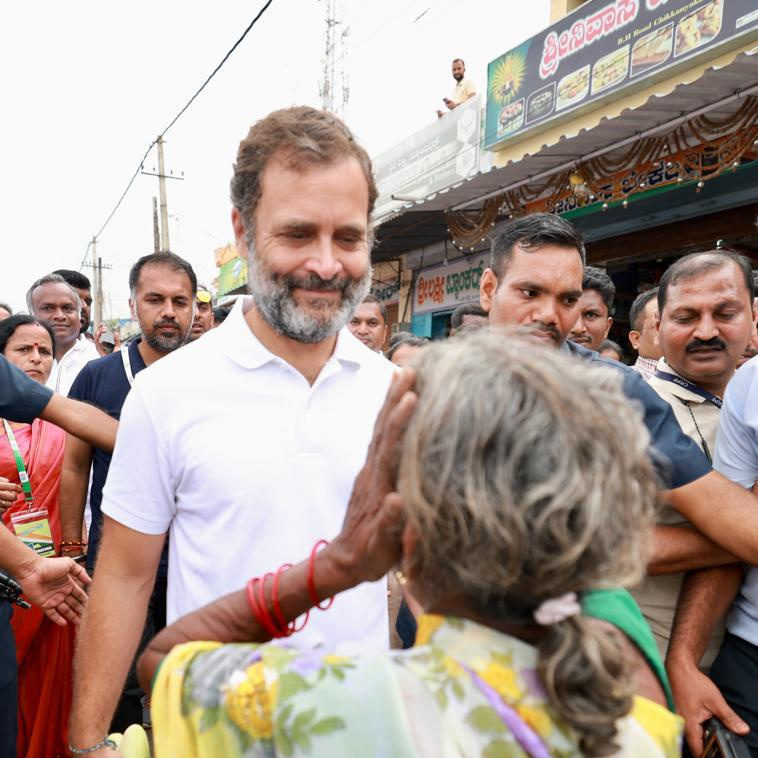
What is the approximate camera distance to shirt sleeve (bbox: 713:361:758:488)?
6.13 ft

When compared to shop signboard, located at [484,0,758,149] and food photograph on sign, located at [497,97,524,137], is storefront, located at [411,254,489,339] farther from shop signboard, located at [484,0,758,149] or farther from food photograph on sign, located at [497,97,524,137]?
shop signboard, located at [484,0,758,149]

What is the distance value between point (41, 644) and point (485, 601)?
2.82m

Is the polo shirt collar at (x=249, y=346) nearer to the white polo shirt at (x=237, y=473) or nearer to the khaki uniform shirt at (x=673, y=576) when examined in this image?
the white polo shirt at (x=237, y=473)

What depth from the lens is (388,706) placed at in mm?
829

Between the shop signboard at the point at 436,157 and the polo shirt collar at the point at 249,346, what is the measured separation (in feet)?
22.4

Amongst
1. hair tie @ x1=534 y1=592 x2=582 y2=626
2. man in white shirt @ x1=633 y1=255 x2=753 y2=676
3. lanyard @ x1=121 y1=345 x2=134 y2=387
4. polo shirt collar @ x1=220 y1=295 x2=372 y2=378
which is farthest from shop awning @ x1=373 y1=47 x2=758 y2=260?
hair tie @ x1=534 y1=592 x2=582 y2=626

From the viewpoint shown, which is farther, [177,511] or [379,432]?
[177,511]

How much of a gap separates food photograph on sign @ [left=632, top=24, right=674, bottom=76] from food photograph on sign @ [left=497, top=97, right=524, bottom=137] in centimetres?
172

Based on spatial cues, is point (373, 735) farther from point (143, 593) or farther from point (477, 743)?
point (143, 593)

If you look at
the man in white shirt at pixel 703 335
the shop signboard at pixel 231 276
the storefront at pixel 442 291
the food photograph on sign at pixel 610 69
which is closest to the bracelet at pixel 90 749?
the man in white shirt at pixel 703 335

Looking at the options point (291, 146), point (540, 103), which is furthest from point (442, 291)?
point (291, 146)

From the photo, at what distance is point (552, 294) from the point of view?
2203 mm

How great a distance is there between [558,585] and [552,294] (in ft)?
4.88

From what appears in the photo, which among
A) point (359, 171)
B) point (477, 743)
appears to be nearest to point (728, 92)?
point (359, 171)
